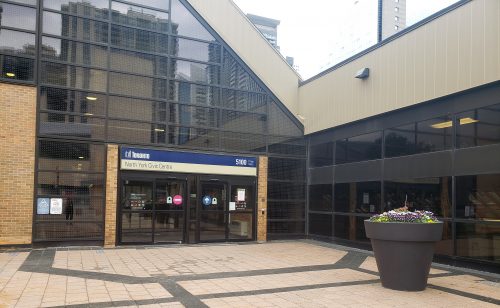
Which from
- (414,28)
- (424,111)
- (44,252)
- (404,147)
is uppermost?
(414,28)

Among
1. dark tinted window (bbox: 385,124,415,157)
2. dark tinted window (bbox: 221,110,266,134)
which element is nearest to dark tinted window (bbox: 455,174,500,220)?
dark tinted window (bbox: 385,124,415,157)

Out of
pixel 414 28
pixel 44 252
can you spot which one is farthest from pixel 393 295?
pixel 44 252

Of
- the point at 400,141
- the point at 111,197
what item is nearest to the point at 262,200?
Answer: the point at 111,197

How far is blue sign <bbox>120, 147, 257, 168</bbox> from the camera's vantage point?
41.7 ft

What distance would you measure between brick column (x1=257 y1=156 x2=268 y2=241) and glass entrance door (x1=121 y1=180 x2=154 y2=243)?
11.9 ft

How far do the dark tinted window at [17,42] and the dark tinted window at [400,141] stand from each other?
32.3 ft

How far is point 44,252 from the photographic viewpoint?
11.0 m

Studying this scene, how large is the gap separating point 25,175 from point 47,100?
209cm

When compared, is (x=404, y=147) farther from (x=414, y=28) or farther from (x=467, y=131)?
(x=414, y=28)

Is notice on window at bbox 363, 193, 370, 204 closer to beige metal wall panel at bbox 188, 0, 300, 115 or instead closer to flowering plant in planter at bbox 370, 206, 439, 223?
beige metal wall panel at bbox 188, 0, 300, 115

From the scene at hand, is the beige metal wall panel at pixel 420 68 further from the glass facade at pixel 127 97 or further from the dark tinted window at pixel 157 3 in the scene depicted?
the dark tinted window at pixel 157 3

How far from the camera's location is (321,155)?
49.1 feet

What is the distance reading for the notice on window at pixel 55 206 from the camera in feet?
38.6

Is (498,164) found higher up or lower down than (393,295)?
higher up
